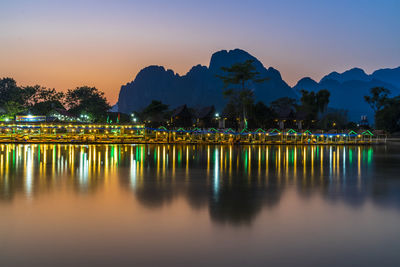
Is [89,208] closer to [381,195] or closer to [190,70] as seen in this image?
[381,195]

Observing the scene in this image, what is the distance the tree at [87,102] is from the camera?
6234 centimetres

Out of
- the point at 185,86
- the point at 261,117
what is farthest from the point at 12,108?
the point at 185,86

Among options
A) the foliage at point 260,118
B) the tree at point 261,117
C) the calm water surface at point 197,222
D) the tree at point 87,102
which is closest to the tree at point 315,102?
the tree at point 261,117

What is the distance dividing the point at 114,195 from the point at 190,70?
16330 centimetres

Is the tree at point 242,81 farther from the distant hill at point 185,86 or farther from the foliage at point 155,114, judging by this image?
the distant hill at point 185,86

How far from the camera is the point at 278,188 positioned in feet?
33.7

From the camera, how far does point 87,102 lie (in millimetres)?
63312

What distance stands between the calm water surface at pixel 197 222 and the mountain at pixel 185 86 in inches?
5746

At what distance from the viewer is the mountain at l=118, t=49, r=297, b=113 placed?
160 m

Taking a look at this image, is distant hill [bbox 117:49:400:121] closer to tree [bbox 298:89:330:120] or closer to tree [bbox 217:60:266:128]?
tree [bbox 298:89:330:120]

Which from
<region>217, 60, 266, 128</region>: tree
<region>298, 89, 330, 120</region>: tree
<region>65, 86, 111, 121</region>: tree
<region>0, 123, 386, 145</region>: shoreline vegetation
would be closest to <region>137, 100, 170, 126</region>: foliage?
<region>65, 86, 111, 121</region>: tree

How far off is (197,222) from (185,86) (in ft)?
526

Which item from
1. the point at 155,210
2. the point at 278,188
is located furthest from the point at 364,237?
the point at 278,188

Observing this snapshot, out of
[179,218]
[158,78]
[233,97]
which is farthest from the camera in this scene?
[158,78]
